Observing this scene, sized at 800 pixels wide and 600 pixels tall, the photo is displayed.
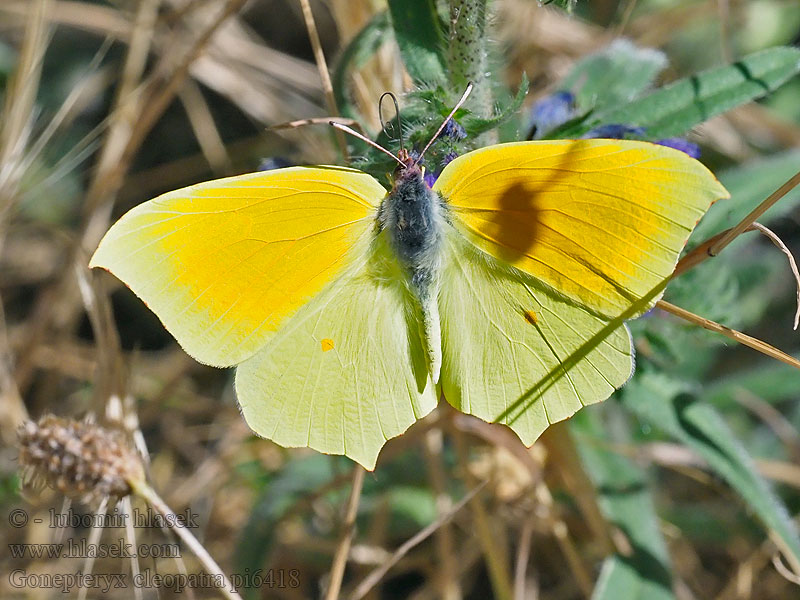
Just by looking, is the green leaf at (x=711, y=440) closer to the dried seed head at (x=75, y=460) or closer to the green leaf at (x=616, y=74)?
the green leaf at (x=616, y=74)

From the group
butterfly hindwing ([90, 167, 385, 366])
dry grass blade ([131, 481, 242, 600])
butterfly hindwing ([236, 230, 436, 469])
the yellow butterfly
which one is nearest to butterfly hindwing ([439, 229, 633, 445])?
the yellow butterfly

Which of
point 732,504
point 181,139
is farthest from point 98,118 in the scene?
point 732,504

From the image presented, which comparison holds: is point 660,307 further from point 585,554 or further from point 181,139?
point 181,139

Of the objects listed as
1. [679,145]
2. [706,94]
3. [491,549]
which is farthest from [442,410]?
[706,94]

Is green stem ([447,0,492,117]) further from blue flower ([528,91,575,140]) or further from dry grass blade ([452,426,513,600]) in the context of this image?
dry grass blade ([452,426,513,600])

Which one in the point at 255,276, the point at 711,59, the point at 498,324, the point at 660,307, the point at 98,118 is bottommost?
the point at 98,118

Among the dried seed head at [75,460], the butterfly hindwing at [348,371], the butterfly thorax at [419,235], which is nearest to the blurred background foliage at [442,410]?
the butterfly thorax at [419,235]

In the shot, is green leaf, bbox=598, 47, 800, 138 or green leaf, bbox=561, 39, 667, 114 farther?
green leaf, bbox=561, 39, 667, 114
